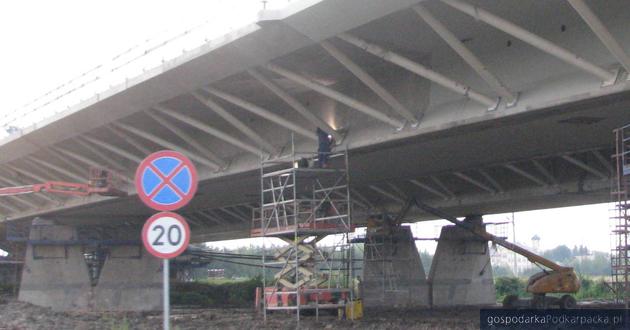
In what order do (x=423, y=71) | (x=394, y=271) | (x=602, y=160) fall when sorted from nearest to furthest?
(x=423, y=71) → (x=602, y=160) → (x=394, y=271)

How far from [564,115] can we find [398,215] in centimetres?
1784

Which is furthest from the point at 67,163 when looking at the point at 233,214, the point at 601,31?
the point at 601,31

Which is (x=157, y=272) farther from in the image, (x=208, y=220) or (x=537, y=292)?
(x=537, y=292)

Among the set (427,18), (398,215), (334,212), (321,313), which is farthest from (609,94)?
(398,215)

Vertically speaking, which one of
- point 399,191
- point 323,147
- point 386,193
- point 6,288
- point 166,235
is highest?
point 323,147

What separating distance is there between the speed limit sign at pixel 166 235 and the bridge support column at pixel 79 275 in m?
35.7

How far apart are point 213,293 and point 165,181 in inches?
2043

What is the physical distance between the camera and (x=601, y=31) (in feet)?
51.5

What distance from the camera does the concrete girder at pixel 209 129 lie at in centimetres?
2598

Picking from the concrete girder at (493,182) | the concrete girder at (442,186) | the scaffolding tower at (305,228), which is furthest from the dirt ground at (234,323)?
the concrete girder at (442,186)

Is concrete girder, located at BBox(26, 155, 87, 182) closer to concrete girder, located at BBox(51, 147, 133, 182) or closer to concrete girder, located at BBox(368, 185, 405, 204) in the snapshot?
→ concrete girder, located at BBox(51, 147, 133, 182)

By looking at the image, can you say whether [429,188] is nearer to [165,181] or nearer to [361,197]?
[361,197]

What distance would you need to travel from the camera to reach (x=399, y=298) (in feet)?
142

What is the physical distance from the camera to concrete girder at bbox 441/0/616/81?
16547 millimetres
